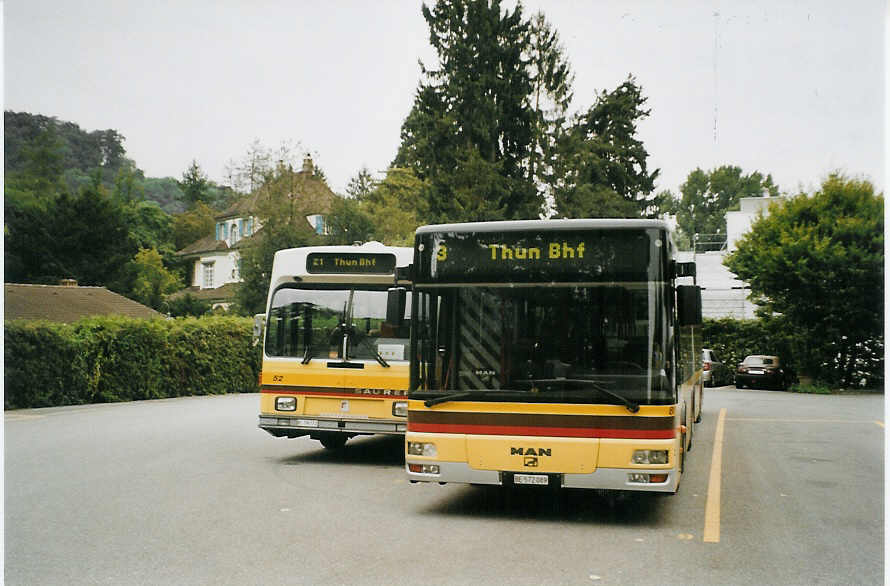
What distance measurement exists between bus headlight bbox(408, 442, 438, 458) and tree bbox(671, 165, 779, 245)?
6025 cm

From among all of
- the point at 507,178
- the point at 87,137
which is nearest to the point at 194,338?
A: the point at 507,178

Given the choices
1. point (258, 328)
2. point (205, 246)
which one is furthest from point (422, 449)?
point (205, 246)

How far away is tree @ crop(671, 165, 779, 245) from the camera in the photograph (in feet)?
219

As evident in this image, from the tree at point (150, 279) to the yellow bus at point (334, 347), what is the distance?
143 ft

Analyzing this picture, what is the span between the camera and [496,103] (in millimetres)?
47125

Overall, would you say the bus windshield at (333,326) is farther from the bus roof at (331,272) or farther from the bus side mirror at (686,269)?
the bus side mirror at (686,269)

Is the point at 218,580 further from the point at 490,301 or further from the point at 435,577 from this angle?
the point at 490,301

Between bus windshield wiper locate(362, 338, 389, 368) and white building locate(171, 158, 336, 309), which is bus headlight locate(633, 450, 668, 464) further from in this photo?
white building locate(171, 158, 336, 309)

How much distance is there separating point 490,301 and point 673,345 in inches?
65.6

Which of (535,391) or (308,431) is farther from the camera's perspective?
(308,431)

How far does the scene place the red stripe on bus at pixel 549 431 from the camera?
26.7 feet

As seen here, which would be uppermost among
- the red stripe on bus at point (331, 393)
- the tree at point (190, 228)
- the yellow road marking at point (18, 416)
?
the tree at point (190, 228)

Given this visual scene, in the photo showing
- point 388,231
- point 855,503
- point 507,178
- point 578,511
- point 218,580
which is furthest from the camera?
point 388,231

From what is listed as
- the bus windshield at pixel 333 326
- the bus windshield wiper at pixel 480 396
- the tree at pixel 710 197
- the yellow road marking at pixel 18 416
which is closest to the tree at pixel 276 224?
the yellow road marking at pixel 18 416
